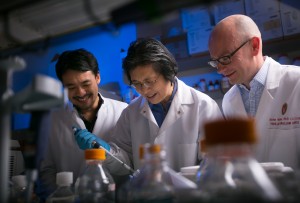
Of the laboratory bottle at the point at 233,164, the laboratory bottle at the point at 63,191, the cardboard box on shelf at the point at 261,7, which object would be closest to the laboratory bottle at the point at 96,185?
the laboratory bottle at the point at 63,191

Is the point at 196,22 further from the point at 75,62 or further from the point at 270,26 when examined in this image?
the point at 75,62

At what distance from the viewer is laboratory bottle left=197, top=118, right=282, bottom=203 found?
47cm

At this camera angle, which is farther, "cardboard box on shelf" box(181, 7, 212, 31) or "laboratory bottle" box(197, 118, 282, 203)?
"cardboard box on shelf" box(181, 7, 212, 31)

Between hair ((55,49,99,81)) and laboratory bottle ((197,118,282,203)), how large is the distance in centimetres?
159

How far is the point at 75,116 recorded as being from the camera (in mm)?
2014

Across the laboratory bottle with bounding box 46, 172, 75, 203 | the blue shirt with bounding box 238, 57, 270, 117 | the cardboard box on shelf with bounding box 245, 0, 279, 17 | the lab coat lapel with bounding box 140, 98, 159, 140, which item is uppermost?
Result: the cardboard box on shelf with bounding box 245, 0, 279, 17

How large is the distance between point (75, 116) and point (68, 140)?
7.3 inches

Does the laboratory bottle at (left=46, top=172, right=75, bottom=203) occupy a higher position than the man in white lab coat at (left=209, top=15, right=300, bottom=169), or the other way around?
the man in white lab coat at (left=209, top=15, right=300, bottom=169)

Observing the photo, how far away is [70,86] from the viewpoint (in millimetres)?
1966

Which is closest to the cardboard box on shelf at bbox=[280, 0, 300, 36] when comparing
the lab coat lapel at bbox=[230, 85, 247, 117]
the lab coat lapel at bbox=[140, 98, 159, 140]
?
the lab coat lapel at bbox=[230, 85, 247, 117]

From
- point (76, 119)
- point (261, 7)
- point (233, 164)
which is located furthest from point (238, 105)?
point (233, 164)

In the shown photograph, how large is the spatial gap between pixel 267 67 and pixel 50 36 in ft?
5.25

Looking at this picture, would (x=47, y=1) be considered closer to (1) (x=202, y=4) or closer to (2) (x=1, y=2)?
(2) (x=1, y=2)

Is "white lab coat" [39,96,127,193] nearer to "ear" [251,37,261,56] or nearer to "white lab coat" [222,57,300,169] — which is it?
"white lab coat" [222,57,300,169]
